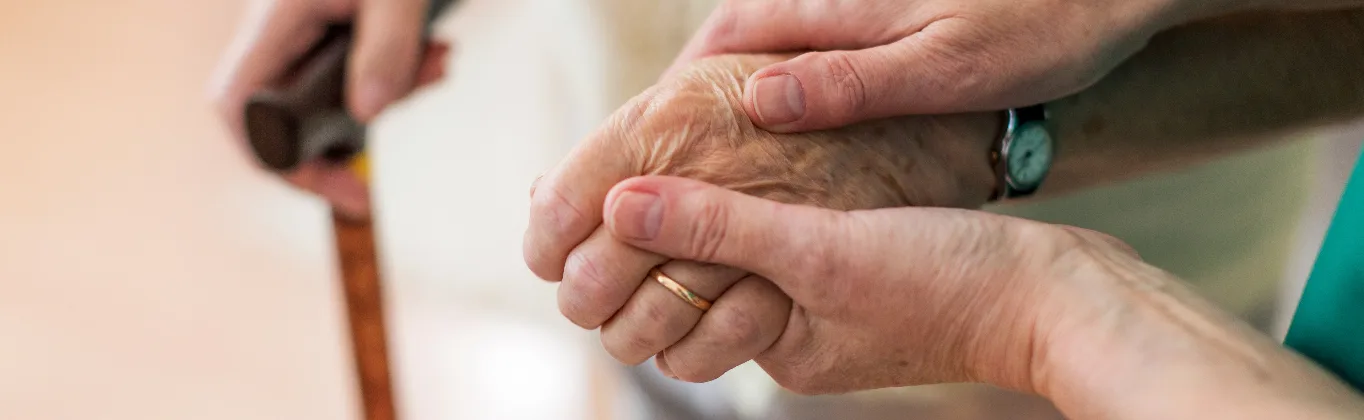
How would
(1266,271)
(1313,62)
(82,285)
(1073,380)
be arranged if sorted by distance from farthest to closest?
(82,285) < (1266,271) < (1313,62) < (1073,380)

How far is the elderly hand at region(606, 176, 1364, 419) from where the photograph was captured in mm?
404

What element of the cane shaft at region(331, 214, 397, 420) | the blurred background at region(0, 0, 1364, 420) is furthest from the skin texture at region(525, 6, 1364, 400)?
the cane shaft at region(331, 214, 397, 420)

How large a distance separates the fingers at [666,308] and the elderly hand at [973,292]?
20 millimetres

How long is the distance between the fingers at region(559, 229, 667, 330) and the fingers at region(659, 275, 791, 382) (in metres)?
0.05

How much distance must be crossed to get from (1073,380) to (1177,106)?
31cm

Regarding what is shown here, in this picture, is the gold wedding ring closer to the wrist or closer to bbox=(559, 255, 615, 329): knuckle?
bbox=(559, 255, 615, 329): knuckle

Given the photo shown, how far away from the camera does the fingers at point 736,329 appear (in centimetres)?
47

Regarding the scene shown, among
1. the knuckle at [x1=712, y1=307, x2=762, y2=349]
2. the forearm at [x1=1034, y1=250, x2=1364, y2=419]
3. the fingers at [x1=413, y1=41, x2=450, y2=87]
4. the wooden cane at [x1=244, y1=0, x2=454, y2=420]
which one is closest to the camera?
the forearm at [x1=1034, y1=250, x2=1364, y2=419]

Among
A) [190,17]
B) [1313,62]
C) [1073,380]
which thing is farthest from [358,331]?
[1313,62]

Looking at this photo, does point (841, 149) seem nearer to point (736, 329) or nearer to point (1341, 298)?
point (736, 329)

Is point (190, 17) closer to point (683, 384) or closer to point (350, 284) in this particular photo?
point (350, 284)

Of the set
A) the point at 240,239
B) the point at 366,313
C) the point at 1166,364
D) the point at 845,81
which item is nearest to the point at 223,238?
the point at 240,239

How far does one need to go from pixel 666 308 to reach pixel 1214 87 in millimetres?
445

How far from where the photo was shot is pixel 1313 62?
2.01 ft
